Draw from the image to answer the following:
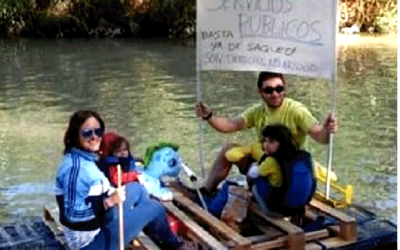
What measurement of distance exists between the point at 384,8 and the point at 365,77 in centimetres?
867

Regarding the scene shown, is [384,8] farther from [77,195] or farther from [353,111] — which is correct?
[77,195]

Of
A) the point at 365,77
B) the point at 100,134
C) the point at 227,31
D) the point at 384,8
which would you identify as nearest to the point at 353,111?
the point at 365,77

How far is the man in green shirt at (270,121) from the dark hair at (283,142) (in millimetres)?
290

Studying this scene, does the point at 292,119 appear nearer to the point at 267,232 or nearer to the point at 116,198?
the point at 267,232

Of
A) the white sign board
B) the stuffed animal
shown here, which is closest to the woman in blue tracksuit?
the stuffed animal

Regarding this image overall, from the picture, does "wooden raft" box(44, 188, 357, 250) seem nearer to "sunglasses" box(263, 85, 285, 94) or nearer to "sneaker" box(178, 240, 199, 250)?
"sneaker" box(178, 240, 199, 250)

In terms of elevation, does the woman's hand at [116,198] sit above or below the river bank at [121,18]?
below

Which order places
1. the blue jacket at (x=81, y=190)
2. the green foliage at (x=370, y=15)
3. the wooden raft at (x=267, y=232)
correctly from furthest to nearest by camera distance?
the green foliage at (x=370, y=15) → the wooden raft at (x=267, y=232) → the blue jacket at (x=81, y=190)

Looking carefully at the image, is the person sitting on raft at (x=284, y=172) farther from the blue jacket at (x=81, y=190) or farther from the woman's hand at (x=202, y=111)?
the blue jacket at (x=81, y=190)

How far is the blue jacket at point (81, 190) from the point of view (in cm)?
404

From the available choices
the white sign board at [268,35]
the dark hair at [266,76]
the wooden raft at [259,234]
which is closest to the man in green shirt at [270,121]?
the dark hair at [266,76]

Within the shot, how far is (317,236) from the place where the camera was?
181 inches

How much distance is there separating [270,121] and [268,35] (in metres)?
0.55

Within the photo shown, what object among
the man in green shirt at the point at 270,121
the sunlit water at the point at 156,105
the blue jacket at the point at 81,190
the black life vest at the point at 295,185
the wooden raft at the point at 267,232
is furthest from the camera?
the sunlit water at the point at 156,105
